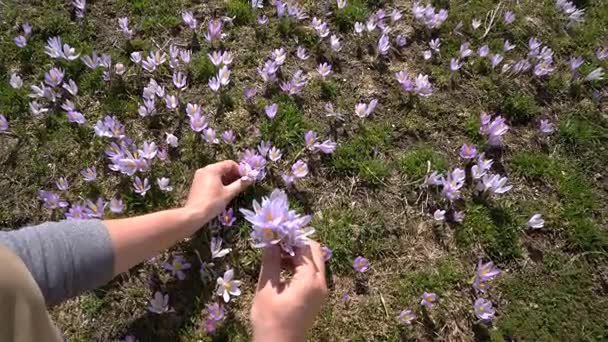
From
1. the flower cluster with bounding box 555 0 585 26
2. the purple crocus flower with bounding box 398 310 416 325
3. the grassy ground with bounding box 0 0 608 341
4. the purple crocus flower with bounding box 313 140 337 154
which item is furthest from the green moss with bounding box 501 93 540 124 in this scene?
the purple crocus flower with bounding box 398 310 416 325

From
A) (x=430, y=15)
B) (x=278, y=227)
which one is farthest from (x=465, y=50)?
(x=278, y=227)

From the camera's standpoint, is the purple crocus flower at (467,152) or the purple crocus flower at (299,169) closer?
the purple crocus flower at (299,169)

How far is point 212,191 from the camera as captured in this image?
2428 mm

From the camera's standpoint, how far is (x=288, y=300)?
1.64 meters

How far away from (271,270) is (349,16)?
2.27 m

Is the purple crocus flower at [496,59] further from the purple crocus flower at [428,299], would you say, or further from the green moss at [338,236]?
the purple crocus flower at [428,299]

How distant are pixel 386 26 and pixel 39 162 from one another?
2.41 metres

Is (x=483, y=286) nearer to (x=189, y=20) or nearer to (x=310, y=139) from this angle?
(x=310, y=139)

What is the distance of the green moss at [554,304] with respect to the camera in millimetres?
2631

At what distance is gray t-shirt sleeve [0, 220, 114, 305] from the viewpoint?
63.9 inches

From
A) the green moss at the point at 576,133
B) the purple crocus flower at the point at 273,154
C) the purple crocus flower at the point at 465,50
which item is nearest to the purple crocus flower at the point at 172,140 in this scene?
the purple crocus flower at the point at 273,154

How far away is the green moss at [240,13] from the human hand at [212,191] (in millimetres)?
1275

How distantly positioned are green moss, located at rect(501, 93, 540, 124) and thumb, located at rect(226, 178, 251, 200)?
1781 mm

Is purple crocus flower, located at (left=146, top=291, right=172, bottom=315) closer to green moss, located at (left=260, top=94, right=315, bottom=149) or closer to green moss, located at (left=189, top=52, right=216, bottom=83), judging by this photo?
green moss, located at (left=260, top=94, right=315, bottom=149)
